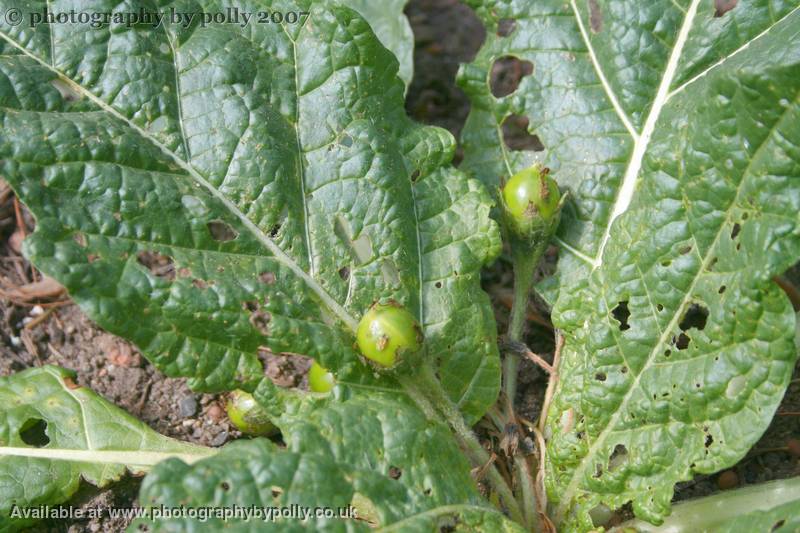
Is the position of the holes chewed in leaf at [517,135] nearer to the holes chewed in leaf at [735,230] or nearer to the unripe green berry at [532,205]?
the unripe green berry at [532,205]

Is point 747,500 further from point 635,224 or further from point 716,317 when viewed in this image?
point 635,224

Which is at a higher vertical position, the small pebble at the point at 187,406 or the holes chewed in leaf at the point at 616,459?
the holes chewed in leaf at the point at 616,459

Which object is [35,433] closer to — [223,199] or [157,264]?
[157,264]

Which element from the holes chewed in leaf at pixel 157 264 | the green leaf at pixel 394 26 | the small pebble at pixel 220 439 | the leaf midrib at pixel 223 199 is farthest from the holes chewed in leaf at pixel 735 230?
the holes chewed in leaf at pixel 157 264

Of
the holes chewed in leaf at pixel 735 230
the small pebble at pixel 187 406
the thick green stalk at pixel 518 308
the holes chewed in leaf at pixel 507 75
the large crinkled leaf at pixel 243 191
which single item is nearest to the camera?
the holes chewed in leaf at pixel 735 230

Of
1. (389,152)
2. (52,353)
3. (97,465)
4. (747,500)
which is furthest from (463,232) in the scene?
(52,353)

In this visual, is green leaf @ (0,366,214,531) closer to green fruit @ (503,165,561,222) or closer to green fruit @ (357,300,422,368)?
green fruit @ (357,300,422,368)
